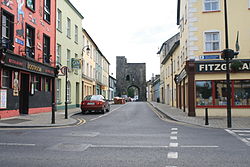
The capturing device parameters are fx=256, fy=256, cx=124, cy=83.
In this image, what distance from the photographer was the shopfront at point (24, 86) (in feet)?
46.5

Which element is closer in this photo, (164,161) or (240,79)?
(164,161)

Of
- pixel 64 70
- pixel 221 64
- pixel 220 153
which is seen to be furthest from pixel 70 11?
pixel 220 153

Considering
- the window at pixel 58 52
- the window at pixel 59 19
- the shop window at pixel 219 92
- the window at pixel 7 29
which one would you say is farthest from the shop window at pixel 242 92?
the window at pixel 59 19

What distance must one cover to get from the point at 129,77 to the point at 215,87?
197 feet

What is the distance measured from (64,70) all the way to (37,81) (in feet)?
10.3

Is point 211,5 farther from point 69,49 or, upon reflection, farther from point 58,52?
point 69,49

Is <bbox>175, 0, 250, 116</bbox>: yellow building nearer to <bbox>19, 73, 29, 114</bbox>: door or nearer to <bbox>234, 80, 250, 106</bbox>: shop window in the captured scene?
<bbox>234, 80, 250, 106</bbox>: shop window

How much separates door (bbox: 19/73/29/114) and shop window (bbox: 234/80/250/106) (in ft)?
45.1

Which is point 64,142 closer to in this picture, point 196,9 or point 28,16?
point 28,16

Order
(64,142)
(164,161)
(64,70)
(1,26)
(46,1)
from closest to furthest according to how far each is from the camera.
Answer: (164,161)
(64,142)
(1,26)
(64,70)
(46,1)

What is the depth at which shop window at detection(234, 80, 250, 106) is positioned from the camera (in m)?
16.8

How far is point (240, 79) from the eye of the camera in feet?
55.2

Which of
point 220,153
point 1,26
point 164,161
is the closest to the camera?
point 164,161

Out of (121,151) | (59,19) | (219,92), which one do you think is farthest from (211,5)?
(121,151)
